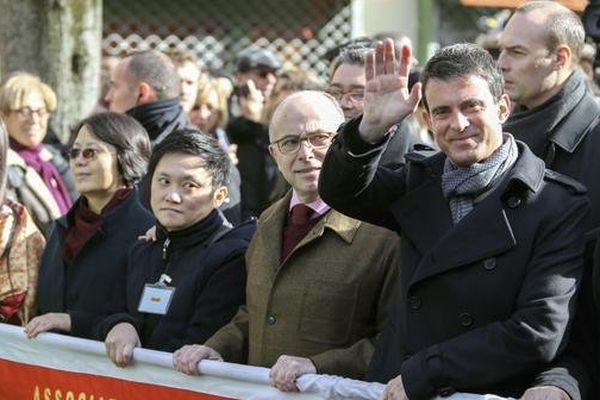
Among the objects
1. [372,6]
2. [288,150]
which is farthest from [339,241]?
[372,6]

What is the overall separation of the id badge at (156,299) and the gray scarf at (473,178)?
1.31m

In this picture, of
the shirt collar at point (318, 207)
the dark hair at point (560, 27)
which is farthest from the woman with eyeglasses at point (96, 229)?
the dark hair at point (560, 27)

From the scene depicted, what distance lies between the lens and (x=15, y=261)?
19.0ft

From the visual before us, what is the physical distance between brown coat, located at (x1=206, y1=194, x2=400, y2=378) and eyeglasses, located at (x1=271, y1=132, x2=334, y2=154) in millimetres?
254

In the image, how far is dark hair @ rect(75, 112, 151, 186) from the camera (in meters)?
5.82

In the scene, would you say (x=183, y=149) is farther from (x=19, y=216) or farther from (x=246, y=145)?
(x=246, y=145)

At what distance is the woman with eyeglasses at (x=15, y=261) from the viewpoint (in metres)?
5.73

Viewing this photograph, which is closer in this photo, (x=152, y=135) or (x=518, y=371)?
(x=518, y=371)

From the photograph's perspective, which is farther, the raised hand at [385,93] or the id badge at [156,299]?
the id badge at [156,299]

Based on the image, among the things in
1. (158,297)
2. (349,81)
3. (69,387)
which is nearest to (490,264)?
(158,297)

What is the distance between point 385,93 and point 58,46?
17.7ft

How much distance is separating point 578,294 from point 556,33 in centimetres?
155

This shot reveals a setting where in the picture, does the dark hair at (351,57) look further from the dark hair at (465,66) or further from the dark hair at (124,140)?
the dark hair at (465,66)

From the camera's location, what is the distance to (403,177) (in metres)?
4.29
